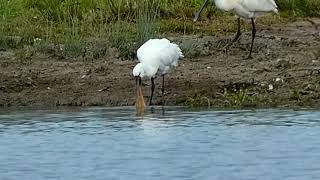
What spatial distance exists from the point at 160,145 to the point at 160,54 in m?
3.41

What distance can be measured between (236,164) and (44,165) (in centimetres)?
154

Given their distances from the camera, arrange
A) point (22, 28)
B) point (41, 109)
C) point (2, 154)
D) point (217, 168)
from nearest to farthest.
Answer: point (217, 168)
point (2, 154)
point (41, 109)
point (22, 28)

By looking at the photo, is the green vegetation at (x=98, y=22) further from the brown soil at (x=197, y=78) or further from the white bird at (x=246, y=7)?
the white bird at (x=246, y=7)

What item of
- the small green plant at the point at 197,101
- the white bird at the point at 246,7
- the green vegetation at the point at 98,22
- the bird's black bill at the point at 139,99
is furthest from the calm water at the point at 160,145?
the white bird at the point at 246,7

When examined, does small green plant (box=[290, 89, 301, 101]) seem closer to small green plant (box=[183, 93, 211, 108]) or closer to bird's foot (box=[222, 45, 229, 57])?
small green plant (box=[183, 93, 211, 108])

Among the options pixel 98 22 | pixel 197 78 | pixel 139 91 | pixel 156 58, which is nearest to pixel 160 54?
pixel 156 58

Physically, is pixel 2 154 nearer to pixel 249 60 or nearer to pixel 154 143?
pixel 154 143

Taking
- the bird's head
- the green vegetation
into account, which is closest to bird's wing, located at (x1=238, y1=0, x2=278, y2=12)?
the green vegetation

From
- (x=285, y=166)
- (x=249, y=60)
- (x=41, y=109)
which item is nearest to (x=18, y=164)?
(x=285, y=166)

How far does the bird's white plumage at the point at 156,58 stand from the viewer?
13480 millimetres

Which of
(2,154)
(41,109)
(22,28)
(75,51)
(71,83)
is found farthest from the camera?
(22,28)

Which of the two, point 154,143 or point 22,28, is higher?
point 22,28

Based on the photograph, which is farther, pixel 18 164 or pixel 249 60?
pixel 249 60

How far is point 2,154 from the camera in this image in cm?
1011
